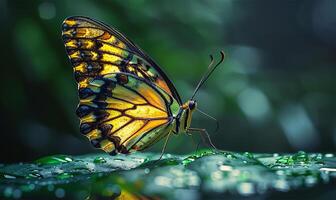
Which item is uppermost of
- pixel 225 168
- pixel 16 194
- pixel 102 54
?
pixel 102 54

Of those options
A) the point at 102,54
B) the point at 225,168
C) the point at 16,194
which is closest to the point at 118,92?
the point at 102,54

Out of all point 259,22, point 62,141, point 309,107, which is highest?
point 259,22

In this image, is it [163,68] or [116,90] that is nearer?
[116,90]

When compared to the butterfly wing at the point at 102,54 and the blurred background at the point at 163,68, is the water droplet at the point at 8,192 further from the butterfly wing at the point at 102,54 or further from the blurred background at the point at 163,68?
the blurred background at the point at 163,68

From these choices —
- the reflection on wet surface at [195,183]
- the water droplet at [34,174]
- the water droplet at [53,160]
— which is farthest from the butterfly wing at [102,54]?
Result: the reflection on wet surface at [195,183]

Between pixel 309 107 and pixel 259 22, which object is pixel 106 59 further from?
pixel 259 22

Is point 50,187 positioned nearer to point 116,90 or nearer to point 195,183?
→ point 195,183

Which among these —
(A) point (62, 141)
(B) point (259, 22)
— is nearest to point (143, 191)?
(A) point (62, 141)

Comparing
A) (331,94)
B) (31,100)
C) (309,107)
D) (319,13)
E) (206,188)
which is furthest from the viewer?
(319,13)
